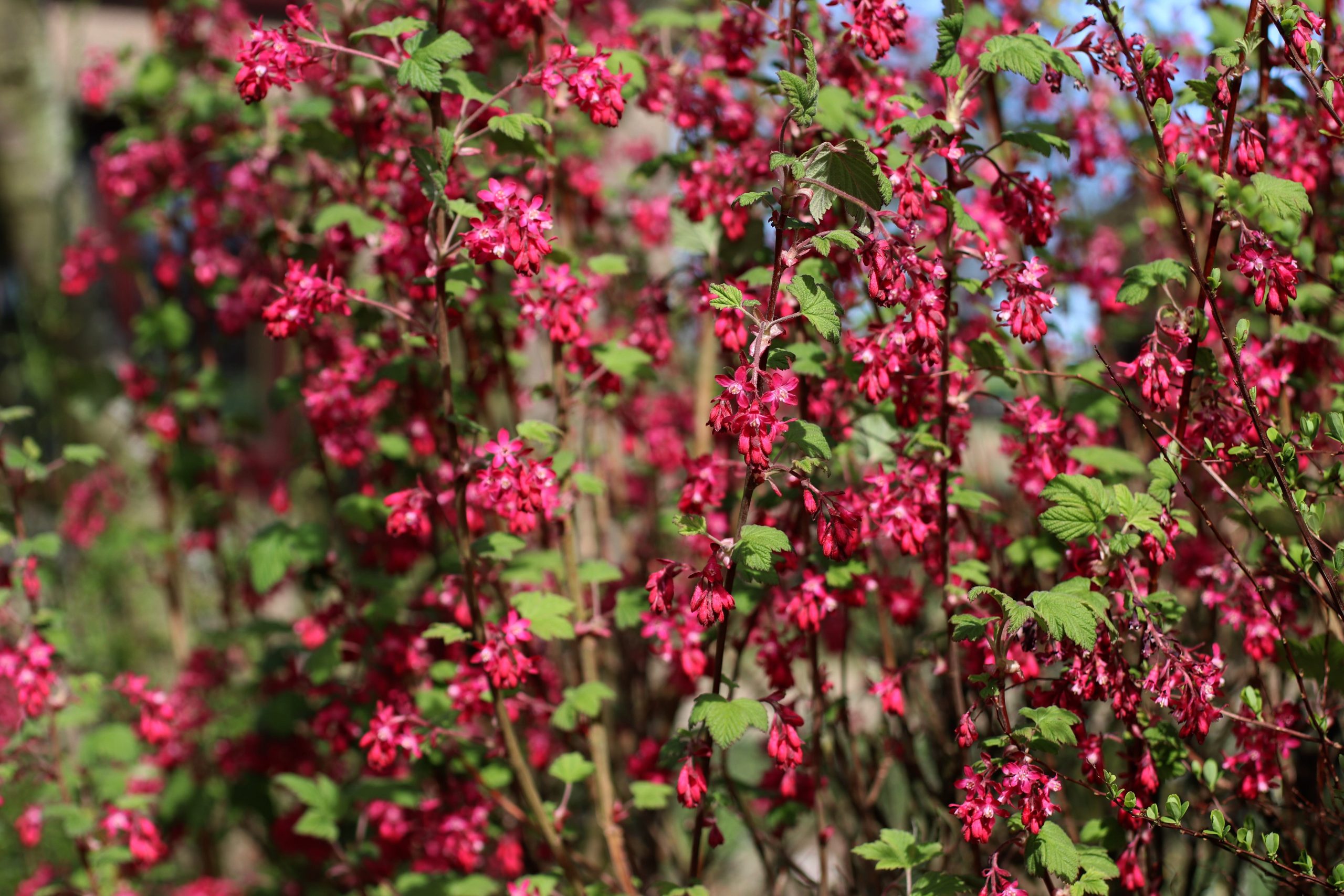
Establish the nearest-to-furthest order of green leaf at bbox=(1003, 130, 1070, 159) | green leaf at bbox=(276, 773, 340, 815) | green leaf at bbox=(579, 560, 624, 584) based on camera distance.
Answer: green leaf at bbox=(1003, 130, 1070, 159), green leaf at bbox=(579, 560, 624, 584), green leaf at bbox=(276, 773, 340, 815)

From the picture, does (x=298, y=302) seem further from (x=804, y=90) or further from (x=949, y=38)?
(x=949, y=38)

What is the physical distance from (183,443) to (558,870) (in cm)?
248

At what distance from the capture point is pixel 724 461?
2434 millimetres

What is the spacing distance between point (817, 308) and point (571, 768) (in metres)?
1.49

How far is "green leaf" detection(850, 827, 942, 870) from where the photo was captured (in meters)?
2.27

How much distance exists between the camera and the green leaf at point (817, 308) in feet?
6.41

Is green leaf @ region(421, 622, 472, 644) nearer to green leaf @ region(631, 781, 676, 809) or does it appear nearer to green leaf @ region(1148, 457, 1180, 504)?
green leaf @ region(631, 781, 676, 809)

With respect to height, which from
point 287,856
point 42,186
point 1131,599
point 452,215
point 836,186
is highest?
point 42,186

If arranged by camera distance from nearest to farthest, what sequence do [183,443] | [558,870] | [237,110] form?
[558,870] → [237,110] → [183,443]

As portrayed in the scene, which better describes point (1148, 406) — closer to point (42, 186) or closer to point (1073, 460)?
point (1073, 460)

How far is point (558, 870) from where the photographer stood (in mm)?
3162

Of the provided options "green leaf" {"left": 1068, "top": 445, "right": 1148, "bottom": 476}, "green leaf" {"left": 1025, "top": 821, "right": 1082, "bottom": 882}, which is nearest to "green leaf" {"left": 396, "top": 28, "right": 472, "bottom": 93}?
"green leaf" {"left": 1068, "top": 445, "right": 1148, "bottom": 476}

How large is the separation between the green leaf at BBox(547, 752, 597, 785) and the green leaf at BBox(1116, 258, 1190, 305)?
174 centimetres

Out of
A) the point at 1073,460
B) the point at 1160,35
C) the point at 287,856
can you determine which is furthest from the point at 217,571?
the point at 1160,35
